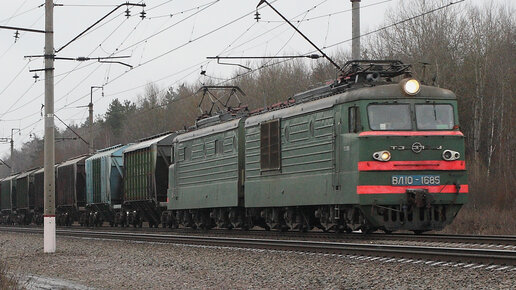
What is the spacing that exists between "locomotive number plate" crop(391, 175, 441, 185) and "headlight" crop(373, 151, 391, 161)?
1.37 feet

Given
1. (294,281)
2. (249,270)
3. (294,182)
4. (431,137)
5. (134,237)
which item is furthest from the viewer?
(134,237)

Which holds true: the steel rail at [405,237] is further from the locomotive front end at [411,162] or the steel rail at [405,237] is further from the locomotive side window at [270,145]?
the locomotive side window at [270,145]

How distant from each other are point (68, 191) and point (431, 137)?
29.7 m

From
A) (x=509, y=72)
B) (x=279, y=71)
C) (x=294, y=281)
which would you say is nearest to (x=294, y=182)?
(x=294, y=281)

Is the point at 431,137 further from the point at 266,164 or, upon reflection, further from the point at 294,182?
the point at 266,164

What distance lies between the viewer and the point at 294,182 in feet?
68.7

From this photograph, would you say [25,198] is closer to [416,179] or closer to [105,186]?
[105,186]

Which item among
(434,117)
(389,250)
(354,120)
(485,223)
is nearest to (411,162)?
(434,117)

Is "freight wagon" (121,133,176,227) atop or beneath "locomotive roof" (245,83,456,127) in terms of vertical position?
beneath

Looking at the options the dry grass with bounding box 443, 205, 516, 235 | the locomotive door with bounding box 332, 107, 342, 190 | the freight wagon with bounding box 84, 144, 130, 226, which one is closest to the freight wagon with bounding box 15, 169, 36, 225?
the freight wagon with bounding box 84, 144, 130, 226

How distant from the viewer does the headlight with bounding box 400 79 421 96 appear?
Result: 18.5 metres

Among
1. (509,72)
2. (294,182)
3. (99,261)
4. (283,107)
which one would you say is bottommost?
(99,261)

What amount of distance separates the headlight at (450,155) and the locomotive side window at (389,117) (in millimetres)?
915

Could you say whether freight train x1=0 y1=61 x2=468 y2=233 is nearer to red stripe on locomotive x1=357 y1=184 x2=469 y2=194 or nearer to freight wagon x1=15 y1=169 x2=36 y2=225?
red stripe on locomotive x1=357 y1=184 x2=469 y2=194
